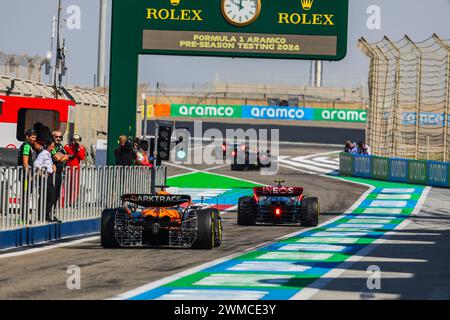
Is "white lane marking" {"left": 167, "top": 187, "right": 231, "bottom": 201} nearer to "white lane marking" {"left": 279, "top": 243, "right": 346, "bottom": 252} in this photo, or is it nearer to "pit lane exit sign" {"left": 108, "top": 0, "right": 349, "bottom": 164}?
"pit lane exit sign" {"left": 108, "top": 0, "right": 349, "bottom": 164}

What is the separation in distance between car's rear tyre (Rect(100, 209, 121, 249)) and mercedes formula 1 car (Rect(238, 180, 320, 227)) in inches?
276

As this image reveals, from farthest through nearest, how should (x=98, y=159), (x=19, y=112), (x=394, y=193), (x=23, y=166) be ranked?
(x=394, y=193)
(x=98, y=159)
(x=19, y=112)
(x=23, y=166)

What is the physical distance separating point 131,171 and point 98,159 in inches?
406

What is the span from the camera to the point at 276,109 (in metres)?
85.9

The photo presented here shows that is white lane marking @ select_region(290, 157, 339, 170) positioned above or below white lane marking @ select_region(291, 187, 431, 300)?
above

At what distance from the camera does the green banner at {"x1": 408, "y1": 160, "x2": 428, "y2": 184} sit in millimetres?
44250

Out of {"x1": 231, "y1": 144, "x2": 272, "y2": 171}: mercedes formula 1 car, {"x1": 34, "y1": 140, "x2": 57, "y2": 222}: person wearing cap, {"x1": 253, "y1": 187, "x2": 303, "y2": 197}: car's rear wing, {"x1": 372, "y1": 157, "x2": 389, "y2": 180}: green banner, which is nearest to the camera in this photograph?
{"x1": 34, "y1": 140, "x2": 57, "y2": 222}: person wearing cap

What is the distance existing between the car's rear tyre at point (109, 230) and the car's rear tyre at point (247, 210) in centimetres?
716

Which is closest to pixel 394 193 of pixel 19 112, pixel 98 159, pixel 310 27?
pixel 98 159

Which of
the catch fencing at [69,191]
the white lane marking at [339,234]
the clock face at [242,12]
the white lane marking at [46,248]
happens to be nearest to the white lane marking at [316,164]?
the clock face at [242,12]

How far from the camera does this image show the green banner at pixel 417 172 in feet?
145

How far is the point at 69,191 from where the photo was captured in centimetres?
2034

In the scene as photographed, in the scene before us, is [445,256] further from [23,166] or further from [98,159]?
[98,159]

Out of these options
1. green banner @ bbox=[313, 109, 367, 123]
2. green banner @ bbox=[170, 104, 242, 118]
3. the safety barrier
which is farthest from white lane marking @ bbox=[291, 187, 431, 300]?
green banner @ bbox=[313, 109, 367, 123]
